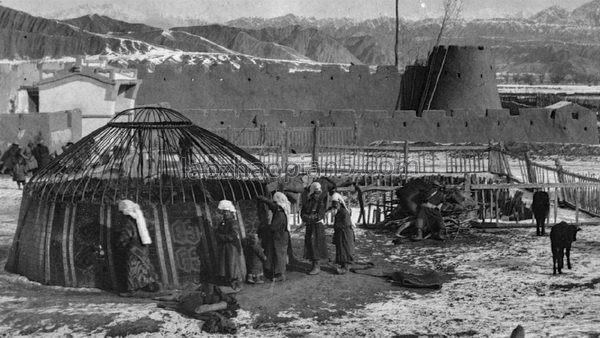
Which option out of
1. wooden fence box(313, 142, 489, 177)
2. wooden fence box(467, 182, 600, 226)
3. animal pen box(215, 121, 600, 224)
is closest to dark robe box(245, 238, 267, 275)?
animal pen box(215, 121, 600, 224)

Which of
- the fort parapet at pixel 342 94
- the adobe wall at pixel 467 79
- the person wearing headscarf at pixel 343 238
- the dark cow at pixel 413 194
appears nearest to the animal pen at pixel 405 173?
the dark cow at pixel 413 194

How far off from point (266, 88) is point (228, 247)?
23052 mm

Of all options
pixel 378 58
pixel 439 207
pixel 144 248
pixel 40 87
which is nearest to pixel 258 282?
pixel 144 248

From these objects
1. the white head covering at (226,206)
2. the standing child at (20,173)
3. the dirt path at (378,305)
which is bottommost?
the dirt path at (378,305)

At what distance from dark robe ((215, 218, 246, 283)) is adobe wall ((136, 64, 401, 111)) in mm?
22492

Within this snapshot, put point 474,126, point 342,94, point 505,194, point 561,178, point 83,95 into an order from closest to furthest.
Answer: point 505,194 < point 561,178 < point 83,95 < point 474,126 < point 342,94

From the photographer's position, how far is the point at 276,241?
1223cm

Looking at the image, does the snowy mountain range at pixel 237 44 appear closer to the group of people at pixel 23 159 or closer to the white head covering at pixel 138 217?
the group of people at pixel 23 159

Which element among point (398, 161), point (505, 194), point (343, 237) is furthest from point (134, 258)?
point (398, 161)

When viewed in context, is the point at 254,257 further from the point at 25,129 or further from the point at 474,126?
the point at 474,126

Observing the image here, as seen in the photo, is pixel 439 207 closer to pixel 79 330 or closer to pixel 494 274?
pixel 494 274

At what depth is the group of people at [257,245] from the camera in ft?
37.8

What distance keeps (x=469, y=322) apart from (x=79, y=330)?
4.60 metres

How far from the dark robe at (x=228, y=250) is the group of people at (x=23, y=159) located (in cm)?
1041
